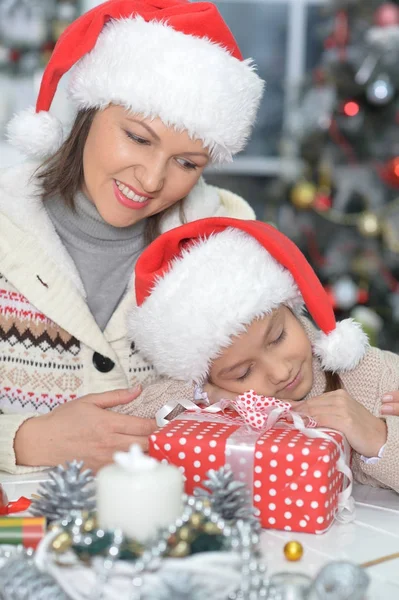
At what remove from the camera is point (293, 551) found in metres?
0.91

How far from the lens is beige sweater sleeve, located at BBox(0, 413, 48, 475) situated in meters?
1.30

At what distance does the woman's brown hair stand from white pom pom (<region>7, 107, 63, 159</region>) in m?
0.03

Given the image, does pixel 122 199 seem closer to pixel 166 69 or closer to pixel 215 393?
pixel 166 69

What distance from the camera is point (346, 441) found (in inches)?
45.8

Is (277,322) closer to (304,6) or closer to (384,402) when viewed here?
(384,402)

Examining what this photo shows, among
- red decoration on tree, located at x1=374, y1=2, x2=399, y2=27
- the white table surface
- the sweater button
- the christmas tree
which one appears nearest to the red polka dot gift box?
the white table surface

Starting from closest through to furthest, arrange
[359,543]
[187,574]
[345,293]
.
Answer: [187,574], [359,543], [345,293]

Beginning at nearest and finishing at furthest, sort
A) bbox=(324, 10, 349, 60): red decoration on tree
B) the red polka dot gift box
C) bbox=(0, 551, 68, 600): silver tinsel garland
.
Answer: bbox=(0, 551, 68, 600): silver tinsel garland < the red polka dot gift box < bbox=(324, 10, 349, 60): red decoration on tree

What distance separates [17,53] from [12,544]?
328cm

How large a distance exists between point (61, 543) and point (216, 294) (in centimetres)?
50

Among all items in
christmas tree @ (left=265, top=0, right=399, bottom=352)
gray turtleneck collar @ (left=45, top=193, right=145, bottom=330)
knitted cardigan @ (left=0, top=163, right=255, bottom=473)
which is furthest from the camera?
christmas tree @ (left=265, top=0, right=399, bottom=352)

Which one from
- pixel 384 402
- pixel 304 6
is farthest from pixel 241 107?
pixel 304 6

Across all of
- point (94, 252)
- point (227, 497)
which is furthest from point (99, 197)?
point (227, 497)

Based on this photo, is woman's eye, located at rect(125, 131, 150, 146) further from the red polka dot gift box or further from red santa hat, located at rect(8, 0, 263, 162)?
the red polka dot gift box
